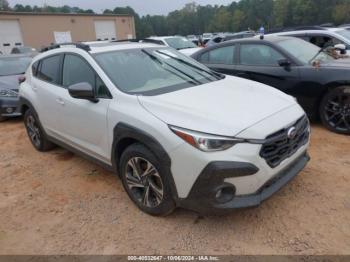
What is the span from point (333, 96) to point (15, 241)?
460 centimetres

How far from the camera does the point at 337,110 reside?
15.7 feet

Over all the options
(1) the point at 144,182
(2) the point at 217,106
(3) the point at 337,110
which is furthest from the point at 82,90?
(3) the point at 337,110

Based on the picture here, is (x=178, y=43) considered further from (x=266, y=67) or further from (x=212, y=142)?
(x=212, y=142)

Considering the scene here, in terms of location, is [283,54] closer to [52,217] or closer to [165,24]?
[52,217]

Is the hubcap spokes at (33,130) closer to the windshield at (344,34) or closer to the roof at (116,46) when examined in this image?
the roof at (116,46)

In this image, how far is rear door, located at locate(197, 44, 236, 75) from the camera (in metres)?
6.06

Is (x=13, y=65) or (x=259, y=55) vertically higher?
(x=259, y=55)

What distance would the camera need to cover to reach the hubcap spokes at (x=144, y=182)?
9.69 feet

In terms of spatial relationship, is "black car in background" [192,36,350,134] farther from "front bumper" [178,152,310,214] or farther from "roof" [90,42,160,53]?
"front bumper" [178,152,310,214]

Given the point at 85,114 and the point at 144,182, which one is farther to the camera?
the point at 85,114

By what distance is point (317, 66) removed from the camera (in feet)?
16.3

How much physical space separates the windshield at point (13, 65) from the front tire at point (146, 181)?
21.5ft

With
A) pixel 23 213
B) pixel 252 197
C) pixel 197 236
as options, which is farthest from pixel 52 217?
pixel 252 197

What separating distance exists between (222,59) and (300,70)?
1660mm
